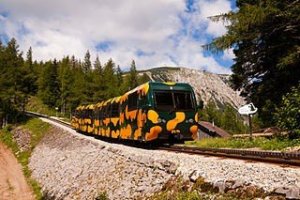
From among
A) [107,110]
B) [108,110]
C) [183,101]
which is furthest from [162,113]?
[107,110]

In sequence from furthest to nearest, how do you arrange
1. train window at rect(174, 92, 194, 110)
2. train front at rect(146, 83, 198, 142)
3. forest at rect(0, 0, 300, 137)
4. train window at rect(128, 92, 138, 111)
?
train window at rect(128, 92, 138, 111)
train window at rect(174, 92, 194, 110)
train front at rect(146, 83, 198, 142)
forest at rect(0, 0, 300, 137)

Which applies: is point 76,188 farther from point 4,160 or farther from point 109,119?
point 4,160

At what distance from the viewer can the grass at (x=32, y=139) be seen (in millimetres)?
35350

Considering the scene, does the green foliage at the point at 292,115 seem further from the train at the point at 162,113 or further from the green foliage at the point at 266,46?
the train at the point at 162,113

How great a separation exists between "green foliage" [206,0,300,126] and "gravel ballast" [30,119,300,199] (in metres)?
6.33

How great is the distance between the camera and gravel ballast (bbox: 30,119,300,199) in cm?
814

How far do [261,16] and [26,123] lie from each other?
5148cm

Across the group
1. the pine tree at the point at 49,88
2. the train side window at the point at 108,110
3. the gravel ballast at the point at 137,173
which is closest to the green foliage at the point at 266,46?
the gravel ballast at the point at 137,173

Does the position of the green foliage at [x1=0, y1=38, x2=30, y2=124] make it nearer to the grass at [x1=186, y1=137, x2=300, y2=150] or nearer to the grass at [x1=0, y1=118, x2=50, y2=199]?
the grass at [x1=0, y1=118, x2=50, y2=199]

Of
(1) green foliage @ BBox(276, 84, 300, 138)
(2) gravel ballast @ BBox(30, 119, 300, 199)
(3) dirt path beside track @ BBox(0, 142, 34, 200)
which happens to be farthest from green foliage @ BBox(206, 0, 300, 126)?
(3) dirt path beside track @ BBox(0, 142, 34, 200)

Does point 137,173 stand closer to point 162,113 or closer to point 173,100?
point 162,113

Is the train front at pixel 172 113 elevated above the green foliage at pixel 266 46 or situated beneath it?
situated beneath

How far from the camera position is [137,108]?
1995 centimetres

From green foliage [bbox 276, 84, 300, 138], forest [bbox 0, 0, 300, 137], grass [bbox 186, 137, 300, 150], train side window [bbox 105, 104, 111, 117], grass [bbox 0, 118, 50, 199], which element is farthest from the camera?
grass [bbox 0, 118, 50, 199]
